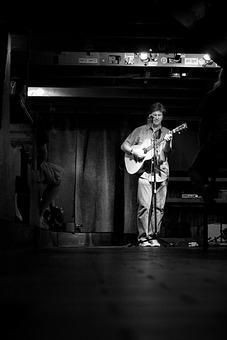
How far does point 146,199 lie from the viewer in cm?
603

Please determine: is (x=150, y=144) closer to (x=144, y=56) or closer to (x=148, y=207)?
(x=148, y=207)

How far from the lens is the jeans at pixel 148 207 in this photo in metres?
5.95

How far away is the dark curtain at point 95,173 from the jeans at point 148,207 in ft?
6.81

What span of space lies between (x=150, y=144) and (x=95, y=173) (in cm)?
212

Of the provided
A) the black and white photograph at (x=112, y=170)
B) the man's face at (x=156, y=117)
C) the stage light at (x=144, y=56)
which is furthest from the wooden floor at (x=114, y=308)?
the man's face at (x=156, y=117)

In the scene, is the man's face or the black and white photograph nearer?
the black and white photograph

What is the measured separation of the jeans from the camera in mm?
5945

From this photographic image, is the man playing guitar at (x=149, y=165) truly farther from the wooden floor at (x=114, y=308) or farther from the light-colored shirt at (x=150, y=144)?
the wooden floor at (x=114, y=308)

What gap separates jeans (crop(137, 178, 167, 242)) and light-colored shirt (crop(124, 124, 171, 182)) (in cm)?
8

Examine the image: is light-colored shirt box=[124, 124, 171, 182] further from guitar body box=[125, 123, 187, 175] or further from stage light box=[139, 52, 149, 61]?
stage light box=[139, 52, 149, 61]

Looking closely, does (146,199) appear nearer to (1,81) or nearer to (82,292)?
(1,81)

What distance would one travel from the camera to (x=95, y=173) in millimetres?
8211

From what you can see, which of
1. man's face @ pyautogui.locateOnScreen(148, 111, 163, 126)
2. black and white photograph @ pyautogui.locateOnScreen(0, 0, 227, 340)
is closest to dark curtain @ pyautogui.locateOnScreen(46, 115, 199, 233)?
black and white photograph @ pyautogui.locateOnScreen(0, 0, 227, 340)

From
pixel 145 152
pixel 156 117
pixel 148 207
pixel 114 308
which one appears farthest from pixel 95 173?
pixel 114 308
